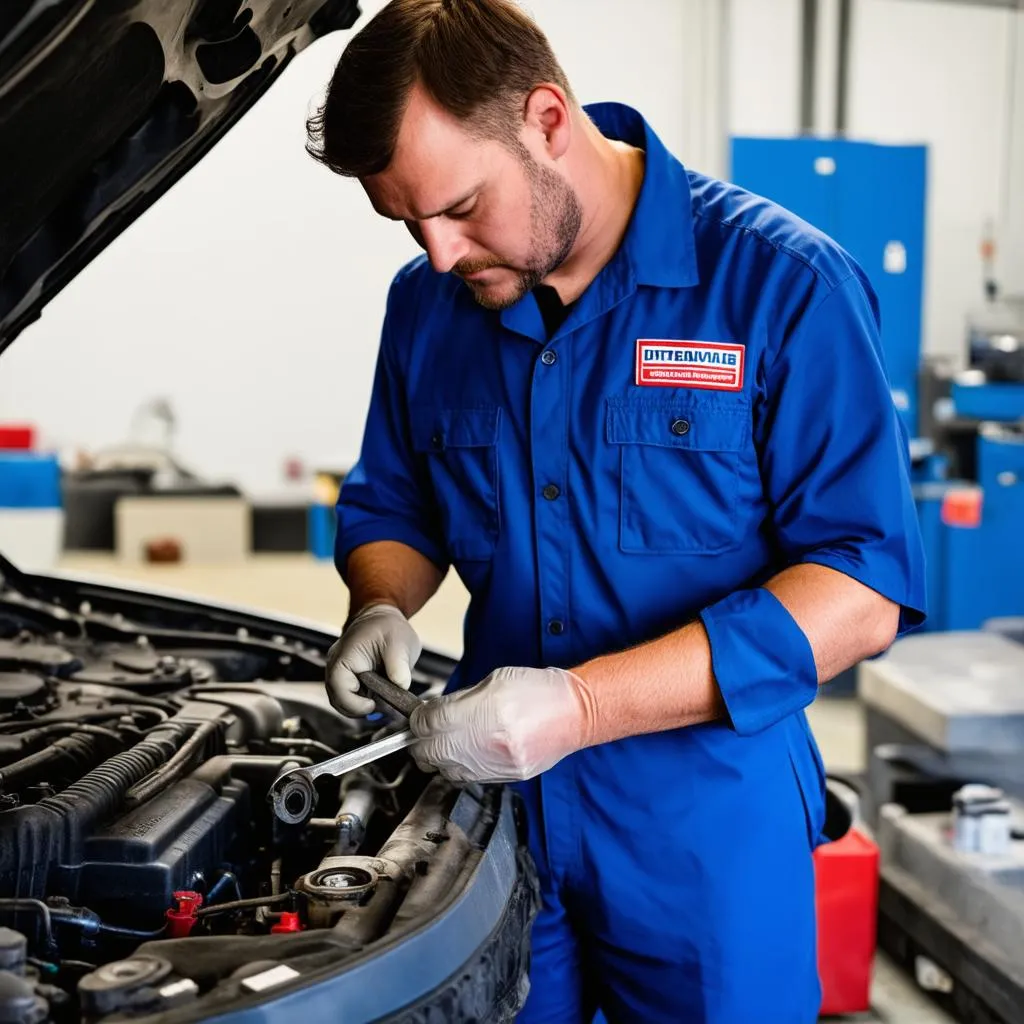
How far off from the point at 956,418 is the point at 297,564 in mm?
3249

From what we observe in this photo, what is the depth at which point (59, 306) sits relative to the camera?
23.0 feet

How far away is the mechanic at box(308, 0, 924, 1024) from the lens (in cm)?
125

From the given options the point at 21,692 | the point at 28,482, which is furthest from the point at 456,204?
the point at 28,482

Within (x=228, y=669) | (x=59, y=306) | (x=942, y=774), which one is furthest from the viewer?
(x=59, y=306)

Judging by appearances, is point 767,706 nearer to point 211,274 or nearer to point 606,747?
point 606,747

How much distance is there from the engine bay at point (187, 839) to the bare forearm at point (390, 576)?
166 millimetres

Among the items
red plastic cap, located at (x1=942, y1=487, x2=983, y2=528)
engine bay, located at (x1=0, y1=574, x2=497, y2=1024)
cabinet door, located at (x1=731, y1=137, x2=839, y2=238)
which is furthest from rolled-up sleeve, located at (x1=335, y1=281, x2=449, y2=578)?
cabinet door, located at (x1=731, y1=137, x2=839, y2=238)

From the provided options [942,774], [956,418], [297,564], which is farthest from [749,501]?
[297,564]

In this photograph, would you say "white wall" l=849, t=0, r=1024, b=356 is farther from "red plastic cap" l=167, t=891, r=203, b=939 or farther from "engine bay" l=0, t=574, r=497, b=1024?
"red plastic cap" l=167, t=891, r=203, b=939

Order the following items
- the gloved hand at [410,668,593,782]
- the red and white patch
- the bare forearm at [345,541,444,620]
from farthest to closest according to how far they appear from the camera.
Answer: the bare forearm at [345,541,444,620], the red and white patch, the gloved hand at [410,668,593,782]

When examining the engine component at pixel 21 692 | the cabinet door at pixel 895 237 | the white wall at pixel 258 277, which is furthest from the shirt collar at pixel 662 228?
the white wall at pixel 258 277

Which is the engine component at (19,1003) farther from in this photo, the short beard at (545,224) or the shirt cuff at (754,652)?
the short beard at (545,224)

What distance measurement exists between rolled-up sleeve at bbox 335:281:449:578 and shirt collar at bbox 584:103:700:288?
0.36 meters

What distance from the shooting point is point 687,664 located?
1.26 meters
